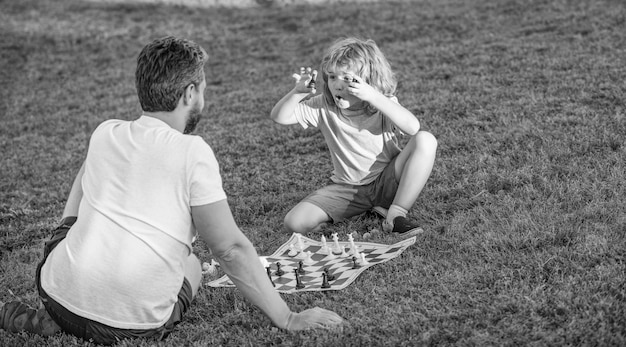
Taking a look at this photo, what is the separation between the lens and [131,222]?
10.0 ft

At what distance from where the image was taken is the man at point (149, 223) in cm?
302

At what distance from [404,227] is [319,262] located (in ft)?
2.05

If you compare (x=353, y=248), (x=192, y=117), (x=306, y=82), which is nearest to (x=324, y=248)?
(x=353, y=248)

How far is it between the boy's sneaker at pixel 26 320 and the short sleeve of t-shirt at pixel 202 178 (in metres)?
1.14

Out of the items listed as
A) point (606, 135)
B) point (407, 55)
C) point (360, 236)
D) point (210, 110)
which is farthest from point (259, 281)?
point (407, 55)

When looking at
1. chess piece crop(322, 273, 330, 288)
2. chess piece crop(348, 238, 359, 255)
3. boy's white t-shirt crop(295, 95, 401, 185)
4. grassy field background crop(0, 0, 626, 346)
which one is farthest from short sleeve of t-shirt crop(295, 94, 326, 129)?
chess piece crop(322, 273, 330, 288)

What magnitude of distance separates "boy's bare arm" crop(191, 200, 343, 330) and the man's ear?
525 mm

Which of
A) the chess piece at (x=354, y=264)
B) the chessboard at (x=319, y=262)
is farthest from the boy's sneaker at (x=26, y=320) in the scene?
the chess piece at (x=354, y=264)

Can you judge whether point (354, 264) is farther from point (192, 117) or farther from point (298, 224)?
point (192, 117)

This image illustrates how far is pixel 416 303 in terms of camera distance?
11.6 ft

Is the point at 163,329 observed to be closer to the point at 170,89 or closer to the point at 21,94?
the point at 170,89

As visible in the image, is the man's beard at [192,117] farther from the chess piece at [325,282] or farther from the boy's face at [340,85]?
the boy's face at [340,85]

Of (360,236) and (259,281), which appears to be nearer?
(259,281)

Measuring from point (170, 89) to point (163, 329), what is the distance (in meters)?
1.25
